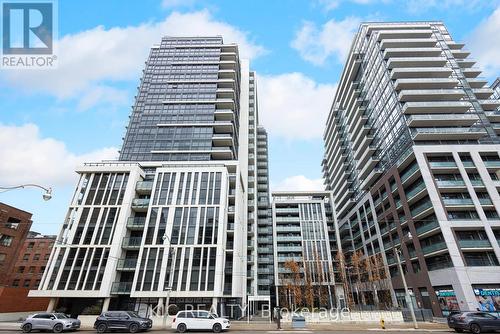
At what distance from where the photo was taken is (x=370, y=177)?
6450 cm

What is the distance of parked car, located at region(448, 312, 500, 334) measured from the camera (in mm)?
22609

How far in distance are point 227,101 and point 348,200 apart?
45785mm

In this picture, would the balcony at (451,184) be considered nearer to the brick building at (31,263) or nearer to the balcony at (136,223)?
the balcony at (136,223)

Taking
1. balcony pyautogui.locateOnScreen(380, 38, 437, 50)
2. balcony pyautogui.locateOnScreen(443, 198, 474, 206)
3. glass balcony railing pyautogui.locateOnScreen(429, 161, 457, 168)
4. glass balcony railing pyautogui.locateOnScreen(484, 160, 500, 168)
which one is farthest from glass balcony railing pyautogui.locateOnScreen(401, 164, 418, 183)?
balcony pyautogui.locateOnScreen(380, 38, 437, 50)

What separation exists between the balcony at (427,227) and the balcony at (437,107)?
21.8 metres

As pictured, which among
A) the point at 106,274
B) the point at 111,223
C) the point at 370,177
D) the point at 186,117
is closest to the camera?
the point at 106,274

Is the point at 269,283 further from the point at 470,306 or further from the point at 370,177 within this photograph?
the point at 470,306

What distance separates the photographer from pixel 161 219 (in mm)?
42750

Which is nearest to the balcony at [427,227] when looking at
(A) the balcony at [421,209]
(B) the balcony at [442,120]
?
(A) the balcony at [421,209]

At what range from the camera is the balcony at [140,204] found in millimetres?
44822

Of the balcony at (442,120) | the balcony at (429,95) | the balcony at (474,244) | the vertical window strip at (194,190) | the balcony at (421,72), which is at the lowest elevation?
the balcony at (474,244)

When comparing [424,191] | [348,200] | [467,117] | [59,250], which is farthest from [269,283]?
[467,117]

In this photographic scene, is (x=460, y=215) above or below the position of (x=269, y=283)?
above

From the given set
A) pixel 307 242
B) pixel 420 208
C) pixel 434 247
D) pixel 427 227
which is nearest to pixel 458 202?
pixel 420 208
